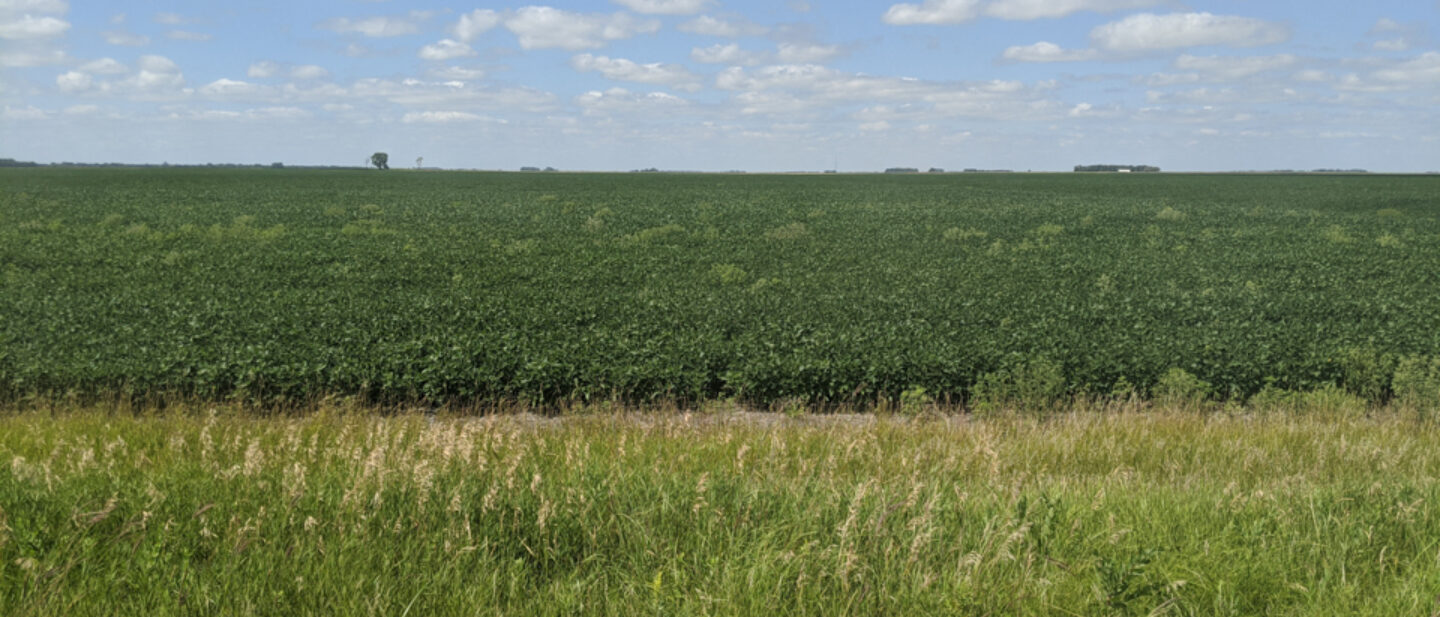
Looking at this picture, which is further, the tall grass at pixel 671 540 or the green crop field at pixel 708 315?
the green crop field at pixel 708 315

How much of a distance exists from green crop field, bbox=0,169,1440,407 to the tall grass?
205 inches

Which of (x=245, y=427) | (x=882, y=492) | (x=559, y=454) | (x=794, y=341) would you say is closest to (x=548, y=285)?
(x=794, y=341)

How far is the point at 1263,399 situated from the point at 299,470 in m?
10.9

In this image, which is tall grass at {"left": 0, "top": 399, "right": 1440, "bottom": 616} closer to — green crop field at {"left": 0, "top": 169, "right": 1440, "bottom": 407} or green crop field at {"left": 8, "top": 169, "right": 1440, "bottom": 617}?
green crop field at {"left": 8, "top": 169, "right": 1440, "bottom": 617}

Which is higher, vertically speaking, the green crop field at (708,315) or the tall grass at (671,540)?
the tall grass at (671,540)

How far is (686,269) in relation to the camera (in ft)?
70.4

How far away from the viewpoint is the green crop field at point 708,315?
35.8ft

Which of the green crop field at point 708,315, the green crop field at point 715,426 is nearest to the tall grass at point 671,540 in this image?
the green crop field at point 715,426

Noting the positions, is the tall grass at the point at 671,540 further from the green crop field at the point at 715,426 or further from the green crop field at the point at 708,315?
the green crop field at the point at 708,315

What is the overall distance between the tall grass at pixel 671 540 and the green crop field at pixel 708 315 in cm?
522

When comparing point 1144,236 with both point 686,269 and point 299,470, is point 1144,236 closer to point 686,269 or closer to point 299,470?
point 686,269

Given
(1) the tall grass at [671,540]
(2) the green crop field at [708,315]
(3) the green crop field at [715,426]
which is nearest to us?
(1) the tall grass at [671,540]

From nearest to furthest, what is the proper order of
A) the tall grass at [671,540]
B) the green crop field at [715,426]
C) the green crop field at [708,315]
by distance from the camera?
the tall grass at [671,540], the green crop field at [715,426], the green crop field at [708,315]

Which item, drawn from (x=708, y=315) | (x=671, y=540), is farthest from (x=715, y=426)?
(x=708, y=315)
